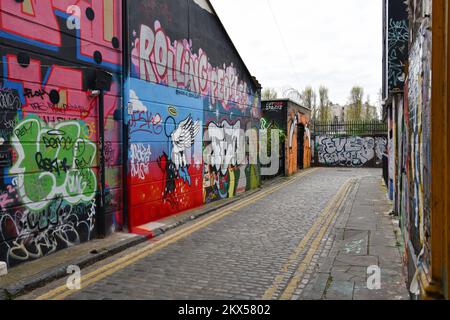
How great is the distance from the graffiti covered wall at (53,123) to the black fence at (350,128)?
23.9m

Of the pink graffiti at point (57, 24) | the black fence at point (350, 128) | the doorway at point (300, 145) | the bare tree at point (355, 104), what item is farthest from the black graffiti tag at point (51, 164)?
the bare tree at point (355, 104)

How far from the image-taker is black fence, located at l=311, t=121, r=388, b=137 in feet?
93.5

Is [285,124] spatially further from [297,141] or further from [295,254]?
[295,254]

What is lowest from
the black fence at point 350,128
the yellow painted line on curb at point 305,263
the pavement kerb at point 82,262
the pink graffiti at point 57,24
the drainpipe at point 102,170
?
the yellow painted line on curb at point 305,263

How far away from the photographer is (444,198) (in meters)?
3.06

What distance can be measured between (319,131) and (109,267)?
26.3 metres

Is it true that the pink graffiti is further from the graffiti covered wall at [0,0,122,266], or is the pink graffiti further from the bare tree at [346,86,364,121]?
the bare tree at [346,86,364,121]

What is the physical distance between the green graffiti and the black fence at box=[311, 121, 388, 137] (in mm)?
24605

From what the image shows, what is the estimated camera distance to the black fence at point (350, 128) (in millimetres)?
28484

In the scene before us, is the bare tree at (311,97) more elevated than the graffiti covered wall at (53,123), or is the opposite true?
the bare tree at (311,97)

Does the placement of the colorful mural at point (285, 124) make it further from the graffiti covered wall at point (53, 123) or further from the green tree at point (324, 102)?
→ the green tree at point (324, 102)

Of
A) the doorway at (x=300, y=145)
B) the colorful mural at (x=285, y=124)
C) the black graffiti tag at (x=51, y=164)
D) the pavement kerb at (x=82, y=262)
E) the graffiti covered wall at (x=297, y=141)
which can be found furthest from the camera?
the doorway at (x=300, y=145)

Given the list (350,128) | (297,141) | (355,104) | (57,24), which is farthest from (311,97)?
(57,24)

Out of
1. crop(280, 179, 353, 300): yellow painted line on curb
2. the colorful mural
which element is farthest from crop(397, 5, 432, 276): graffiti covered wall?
the colorful mural
